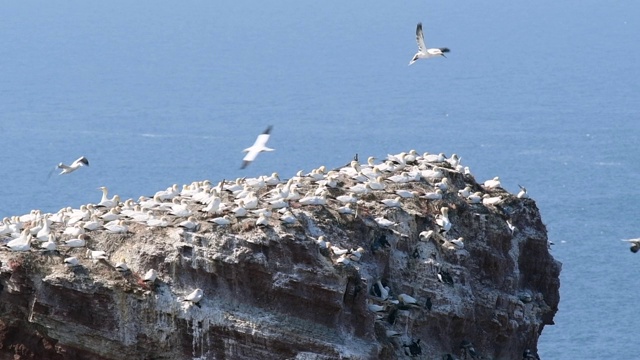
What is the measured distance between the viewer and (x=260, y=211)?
52062 millimetres

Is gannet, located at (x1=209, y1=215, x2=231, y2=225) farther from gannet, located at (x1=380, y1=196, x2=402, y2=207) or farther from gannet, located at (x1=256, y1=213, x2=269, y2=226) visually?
gannet, located at (x1=380, y1=196, x2=402, y2=207)

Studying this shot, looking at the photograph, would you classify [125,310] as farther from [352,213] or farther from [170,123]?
[170,123]

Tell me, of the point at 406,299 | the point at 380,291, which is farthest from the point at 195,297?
the point at 406,299

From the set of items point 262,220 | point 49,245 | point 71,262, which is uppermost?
point 262,220

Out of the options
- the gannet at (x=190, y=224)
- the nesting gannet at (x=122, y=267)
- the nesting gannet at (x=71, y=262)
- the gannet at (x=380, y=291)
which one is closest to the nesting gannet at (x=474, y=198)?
the gannet at (x=380, y=291)

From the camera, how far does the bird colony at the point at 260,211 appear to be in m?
51.1

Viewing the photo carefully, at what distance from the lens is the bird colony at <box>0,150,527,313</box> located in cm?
5109

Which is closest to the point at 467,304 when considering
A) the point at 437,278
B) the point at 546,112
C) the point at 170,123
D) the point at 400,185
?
the point at 437,278

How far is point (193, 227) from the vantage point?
51156 mm

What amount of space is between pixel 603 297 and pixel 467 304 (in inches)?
2478

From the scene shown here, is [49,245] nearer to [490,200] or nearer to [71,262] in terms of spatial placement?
[71,262]

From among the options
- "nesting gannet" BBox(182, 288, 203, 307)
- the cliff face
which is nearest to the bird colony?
"nesting gannet" BBox(182, 288, 203, 307)

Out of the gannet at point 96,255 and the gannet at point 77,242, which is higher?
the gannet at point 77,242

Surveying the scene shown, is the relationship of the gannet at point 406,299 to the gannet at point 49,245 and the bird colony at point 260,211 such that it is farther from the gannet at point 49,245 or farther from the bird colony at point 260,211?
the gannet at point 49,245
